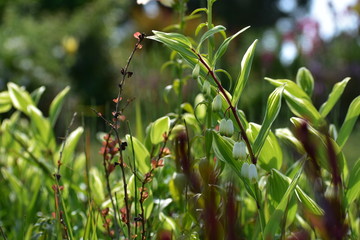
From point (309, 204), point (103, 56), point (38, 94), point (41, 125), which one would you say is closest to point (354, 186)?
point (309, 204)

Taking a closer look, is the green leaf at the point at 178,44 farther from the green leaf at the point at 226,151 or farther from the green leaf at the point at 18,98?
the green leaf at the point at 18,98

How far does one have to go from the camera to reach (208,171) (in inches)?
31.2

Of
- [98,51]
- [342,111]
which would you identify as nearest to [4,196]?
[342,111]

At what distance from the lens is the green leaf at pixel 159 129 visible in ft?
4.35

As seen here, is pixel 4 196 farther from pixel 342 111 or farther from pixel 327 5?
pixel 342 111

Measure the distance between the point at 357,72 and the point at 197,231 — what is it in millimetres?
7778

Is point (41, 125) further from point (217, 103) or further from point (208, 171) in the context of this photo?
point (208, 171)

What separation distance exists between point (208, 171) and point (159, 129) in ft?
A: 1.89

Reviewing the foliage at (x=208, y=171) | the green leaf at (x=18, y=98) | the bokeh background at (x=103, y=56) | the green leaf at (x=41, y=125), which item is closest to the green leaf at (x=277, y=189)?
the foliage at (x=208, y=171)

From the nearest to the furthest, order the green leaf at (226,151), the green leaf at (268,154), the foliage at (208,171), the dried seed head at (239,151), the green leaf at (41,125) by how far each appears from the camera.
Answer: the foliage at (208,171), the dried seed head at (239,151), the green leaf at (226,151), the green leaf at (268,154), the green leaf at (41,125)

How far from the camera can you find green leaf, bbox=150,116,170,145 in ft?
4.35

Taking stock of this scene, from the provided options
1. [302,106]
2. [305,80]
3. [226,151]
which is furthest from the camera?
[305,80]

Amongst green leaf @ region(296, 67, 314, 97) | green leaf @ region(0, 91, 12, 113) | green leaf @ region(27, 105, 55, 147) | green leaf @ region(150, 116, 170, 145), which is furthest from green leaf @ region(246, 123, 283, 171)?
green leaf @ region(0, 91, 12, 113)

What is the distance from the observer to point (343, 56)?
29.6 feet
